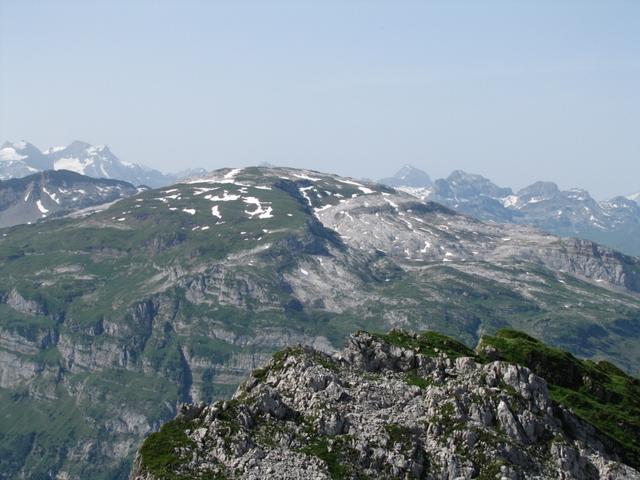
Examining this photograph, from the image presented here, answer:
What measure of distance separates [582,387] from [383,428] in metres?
69.9

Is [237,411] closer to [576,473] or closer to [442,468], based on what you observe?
[442,468]

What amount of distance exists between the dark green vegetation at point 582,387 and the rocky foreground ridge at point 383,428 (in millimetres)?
11777

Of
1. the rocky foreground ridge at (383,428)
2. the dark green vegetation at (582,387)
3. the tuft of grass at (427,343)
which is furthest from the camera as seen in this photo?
the dark green vegetation at (582,387)

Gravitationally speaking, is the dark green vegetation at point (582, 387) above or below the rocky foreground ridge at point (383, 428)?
below

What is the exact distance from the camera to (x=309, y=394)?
11844 centimetres

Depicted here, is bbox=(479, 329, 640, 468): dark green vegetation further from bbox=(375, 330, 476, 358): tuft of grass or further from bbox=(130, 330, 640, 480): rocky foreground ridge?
bbox=(130, 330, 640, 480): rocky foreground ridge

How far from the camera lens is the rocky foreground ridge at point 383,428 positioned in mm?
104562

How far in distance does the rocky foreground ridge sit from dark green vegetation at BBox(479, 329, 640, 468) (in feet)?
38.6

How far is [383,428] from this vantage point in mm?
111188

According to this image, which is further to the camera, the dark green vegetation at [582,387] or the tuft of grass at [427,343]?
the dark green vegetation at [582,387]

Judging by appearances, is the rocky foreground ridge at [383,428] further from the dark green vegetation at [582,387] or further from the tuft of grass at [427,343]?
the dark green vegetation at [582,387]

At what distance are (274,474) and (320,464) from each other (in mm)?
6391

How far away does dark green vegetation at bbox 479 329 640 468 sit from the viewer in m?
147

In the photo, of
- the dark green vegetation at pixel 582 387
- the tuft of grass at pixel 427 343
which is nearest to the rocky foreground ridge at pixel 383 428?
the tuft of grass at pixel 427 343
